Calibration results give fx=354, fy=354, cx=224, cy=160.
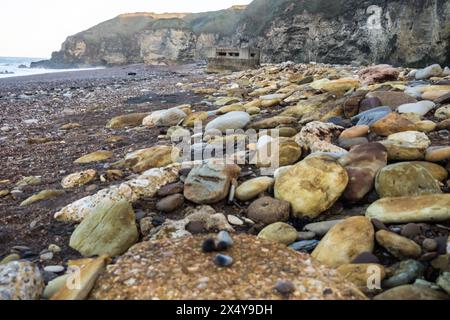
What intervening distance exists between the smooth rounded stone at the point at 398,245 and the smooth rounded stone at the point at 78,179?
2.64 m

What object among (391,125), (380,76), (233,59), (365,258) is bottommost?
(365,258)

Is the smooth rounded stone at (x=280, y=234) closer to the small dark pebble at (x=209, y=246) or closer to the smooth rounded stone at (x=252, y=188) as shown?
the small dark pebble at (x=209, y=246)

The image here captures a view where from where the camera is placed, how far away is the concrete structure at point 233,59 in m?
21.6

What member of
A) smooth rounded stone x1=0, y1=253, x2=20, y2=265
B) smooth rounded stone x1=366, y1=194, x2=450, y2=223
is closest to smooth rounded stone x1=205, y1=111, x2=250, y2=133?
smooth rounded stone x1=366, y1=194, x2=450, y2=223

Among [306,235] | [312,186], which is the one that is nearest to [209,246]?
[306,235]

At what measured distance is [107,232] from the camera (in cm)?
213

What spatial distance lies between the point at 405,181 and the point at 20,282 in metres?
2.21

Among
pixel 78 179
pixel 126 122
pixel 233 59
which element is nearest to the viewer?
pixel 78 179

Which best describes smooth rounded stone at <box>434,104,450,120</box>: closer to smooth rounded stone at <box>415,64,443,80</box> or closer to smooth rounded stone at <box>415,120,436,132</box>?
smooth rounded stone at <box>415,120,436,132</box>

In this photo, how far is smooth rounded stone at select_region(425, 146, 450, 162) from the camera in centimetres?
254

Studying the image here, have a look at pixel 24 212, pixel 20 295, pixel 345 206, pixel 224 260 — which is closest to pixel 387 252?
pixel 345 206

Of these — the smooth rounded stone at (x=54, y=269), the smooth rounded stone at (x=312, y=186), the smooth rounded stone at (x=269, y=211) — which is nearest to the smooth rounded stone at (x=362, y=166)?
the smooth rounded stone at (x=312, y=186)

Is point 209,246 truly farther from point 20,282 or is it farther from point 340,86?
point 340,86
